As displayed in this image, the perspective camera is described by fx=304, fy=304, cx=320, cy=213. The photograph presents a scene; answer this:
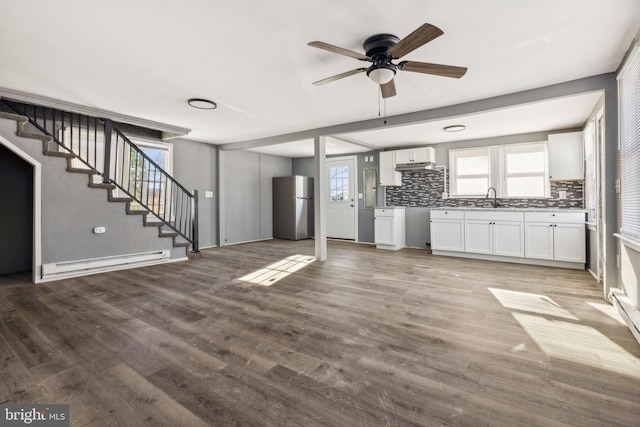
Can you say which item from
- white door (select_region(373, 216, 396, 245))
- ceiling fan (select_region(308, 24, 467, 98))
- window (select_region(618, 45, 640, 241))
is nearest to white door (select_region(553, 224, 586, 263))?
window (select_region(618, 45, 640, 241))

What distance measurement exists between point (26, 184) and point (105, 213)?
4.22 ft

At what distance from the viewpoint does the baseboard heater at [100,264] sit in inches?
157

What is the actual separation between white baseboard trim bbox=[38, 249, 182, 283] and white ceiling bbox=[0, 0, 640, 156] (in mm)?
2163

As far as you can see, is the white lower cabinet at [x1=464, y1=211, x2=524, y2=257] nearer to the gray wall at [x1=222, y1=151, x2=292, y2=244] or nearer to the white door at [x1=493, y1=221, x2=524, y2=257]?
the white door at [x1=493, y1=221, x2=524, y2=257]

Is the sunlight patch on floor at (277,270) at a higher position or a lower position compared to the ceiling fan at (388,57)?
lower

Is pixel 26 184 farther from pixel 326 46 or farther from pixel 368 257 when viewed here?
→ pixel 368 257

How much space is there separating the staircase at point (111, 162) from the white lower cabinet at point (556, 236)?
5839 millimetres

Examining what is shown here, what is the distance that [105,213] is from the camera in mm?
4496

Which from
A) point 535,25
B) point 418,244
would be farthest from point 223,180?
point 535,25

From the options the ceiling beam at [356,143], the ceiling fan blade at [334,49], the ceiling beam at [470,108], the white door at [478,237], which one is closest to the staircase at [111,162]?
the ceiling beam at [470,108]

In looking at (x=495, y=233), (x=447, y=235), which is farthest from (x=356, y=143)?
(x=495, y=233)

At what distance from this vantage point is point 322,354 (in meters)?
2.05

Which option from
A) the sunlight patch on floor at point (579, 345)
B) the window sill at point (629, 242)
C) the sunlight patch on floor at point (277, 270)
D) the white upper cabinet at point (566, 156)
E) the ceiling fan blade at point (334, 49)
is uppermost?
the ceiling fan blade at point (334, 49)

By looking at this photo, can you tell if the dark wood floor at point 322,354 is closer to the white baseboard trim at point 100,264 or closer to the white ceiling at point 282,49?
the white baseboard trim at point 100,264
